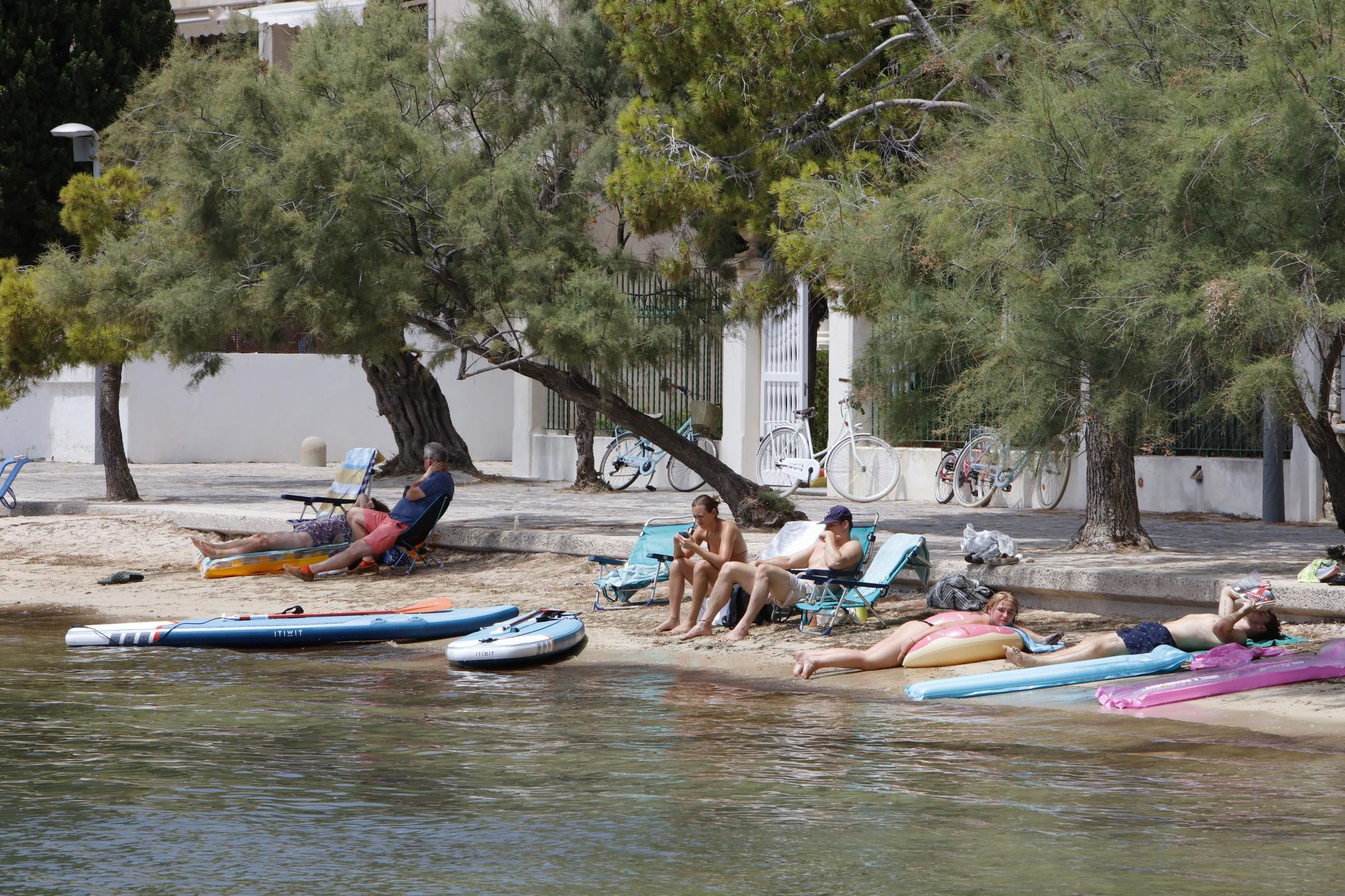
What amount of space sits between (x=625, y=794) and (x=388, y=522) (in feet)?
26.5

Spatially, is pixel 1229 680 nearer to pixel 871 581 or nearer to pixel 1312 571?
pixel 1312 571

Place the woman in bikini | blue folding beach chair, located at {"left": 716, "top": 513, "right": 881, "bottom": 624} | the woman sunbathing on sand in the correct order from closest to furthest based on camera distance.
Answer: blue folding beach chair, located at {"left": 716, "top": 513, "right": 881, "bottom": 624}
the woman in bikini
the woman sunbathing on sand

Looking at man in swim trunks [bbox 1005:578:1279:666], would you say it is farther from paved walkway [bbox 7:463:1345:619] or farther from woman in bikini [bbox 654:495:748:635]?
woman in bikini [bbox 654:495:748:635]

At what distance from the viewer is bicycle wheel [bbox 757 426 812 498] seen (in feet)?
68.6

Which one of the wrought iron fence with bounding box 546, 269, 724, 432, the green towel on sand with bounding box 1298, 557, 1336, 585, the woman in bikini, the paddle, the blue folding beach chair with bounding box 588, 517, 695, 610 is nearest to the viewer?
the green towel on sand with bounding box 1298, 557, 1336, 585

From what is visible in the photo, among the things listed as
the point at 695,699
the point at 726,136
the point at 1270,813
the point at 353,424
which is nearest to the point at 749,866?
the point at 1270,813

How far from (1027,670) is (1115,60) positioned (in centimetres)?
383

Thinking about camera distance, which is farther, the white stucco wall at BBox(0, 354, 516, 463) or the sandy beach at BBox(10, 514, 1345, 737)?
the white stucco wall at BBox(0, 354, 516, 463)

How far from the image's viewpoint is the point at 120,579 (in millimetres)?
15938

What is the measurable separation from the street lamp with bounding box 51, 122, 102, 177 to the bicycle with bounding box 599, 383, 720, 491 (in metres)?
7.51

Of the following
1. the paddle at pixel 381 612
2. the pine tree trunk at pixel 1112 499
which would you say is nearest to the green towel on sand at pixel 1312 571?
the pine tree trunk at pixel 1112 499

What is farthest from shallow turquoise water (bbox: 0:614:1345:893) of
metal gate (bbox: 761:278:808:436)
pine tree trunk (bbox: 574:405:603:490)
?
pine tree trunk (bbox: 574:405:603:490)

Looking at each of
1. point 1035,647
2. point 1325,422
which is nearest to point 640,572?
point 1035,647

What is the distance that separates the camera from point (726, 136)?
1492cm
